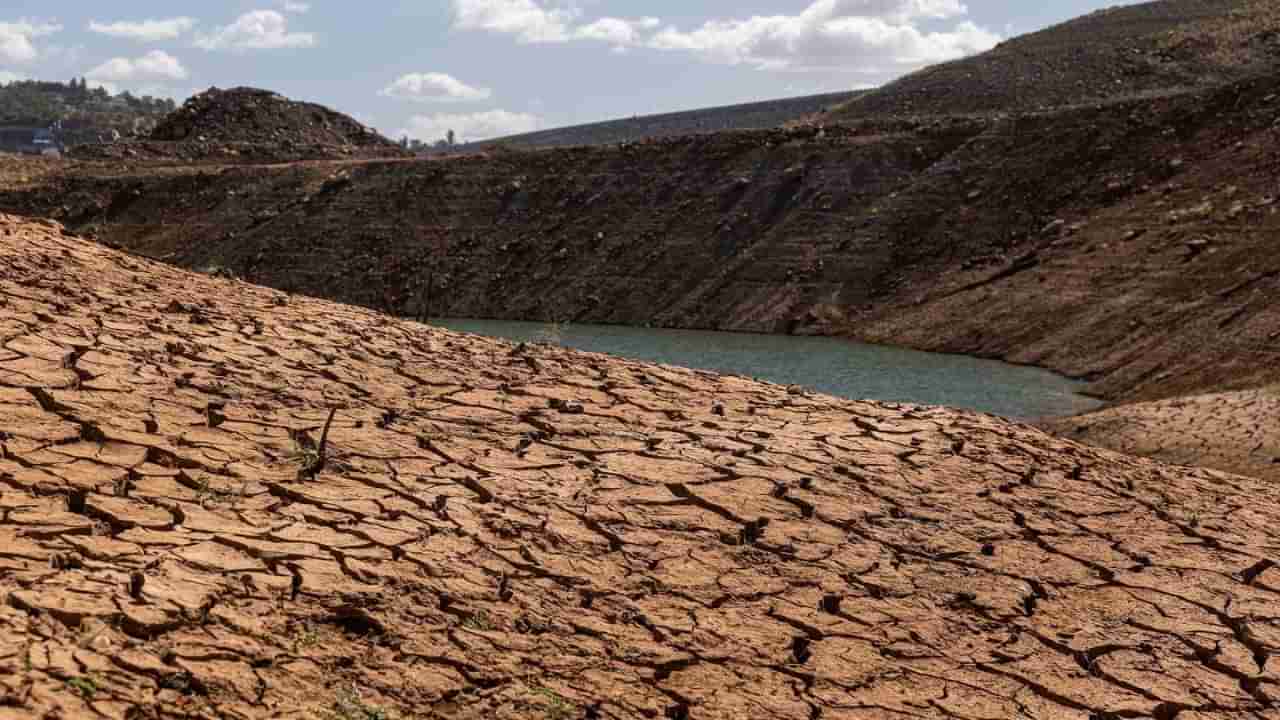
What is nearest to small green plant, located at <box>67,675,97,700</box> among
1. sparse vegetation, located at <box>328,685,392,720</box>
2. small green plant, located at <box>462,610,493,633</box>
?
sparse vegetation, located at <box>328,685,392,720</box>

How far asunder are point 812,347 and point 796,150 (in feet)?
31.9

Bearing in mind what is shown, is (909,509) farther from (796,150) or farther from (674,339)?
(796,150)

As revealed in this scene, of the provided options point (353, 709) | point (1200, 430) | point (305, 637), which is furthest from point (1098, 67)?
point (353, 709)

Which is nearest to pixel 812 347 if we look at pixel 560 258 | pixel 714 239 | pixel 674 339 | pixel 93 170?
pixel 674 339

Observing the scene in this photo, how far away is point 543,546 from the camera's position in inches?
219

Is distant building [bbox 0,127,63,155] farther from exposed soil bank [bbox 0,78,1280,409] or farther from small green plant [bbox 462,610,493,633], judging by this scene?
small green plant [bbox 462,610,493,633]

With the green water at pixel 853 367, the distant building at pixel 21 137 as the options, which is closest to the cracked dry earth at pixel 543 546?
the green water at pixel 853 367

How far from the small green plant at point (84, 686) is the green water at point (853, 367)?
10.7m

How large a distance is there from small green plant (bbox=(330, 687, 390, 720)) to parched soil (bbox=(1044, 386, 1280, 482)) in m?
9.11

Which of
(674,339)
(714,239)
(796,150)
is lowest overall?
(674,339)

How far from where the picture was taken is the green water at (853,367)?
17.6m

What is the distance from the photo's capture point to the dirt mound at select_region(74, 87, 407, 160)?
43.5 m

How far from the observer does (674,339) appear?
25.6 meters

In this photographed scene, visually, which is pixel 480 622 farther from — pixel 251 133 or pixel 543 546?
pixel 251 133
